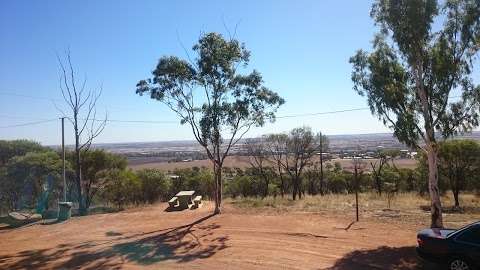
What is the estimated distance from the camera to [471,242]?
1002cm

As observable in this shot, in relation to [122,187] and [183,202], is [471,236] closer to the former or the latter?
[183,202]

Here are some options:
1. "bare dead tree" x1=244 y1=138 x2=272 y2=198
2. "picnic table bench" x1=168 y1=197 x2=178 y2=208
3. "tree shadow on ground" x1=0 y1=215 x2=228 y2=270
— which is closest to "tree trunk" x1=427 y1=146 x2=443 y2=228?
"tree shadow on ground" x1=0 y1=215 x2=228 y2=270

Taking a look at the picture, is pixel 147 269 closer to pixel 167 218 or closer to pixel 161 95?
pixel 167 218

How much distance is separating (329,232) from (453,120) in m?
5.59

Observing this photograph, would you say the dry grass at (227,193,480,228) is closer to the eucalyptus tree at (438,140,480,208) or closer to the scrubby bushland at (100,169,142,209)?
the eucalyptus tree at (438,140,480,208)

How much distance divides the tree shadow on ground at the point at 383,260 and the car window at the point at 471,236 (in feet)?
4.69

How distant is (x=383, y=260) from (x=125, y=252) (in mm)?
7580

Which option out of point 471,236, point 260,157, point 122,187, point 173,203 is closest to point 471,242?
point 471,236

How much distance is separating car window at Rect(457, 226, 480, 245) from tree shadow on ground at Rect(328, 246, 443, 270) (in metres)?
1.43

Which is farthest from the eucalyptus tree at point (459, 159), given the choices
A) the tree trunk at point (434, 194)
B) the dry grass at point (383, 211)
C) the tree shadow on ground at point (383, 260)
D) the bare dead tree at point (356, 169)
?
the tree shadow on ground at point (383, 260)

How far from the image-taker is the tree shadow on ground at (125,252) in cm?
1329

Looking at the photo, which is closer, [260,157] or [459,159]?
[459,159]

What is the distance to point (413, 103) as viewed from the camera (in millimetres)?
16188

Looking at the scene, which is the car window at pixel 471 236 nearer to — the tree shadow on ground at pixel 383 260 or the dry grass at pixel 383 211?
the tree shadow on ground at pixel 383 260
